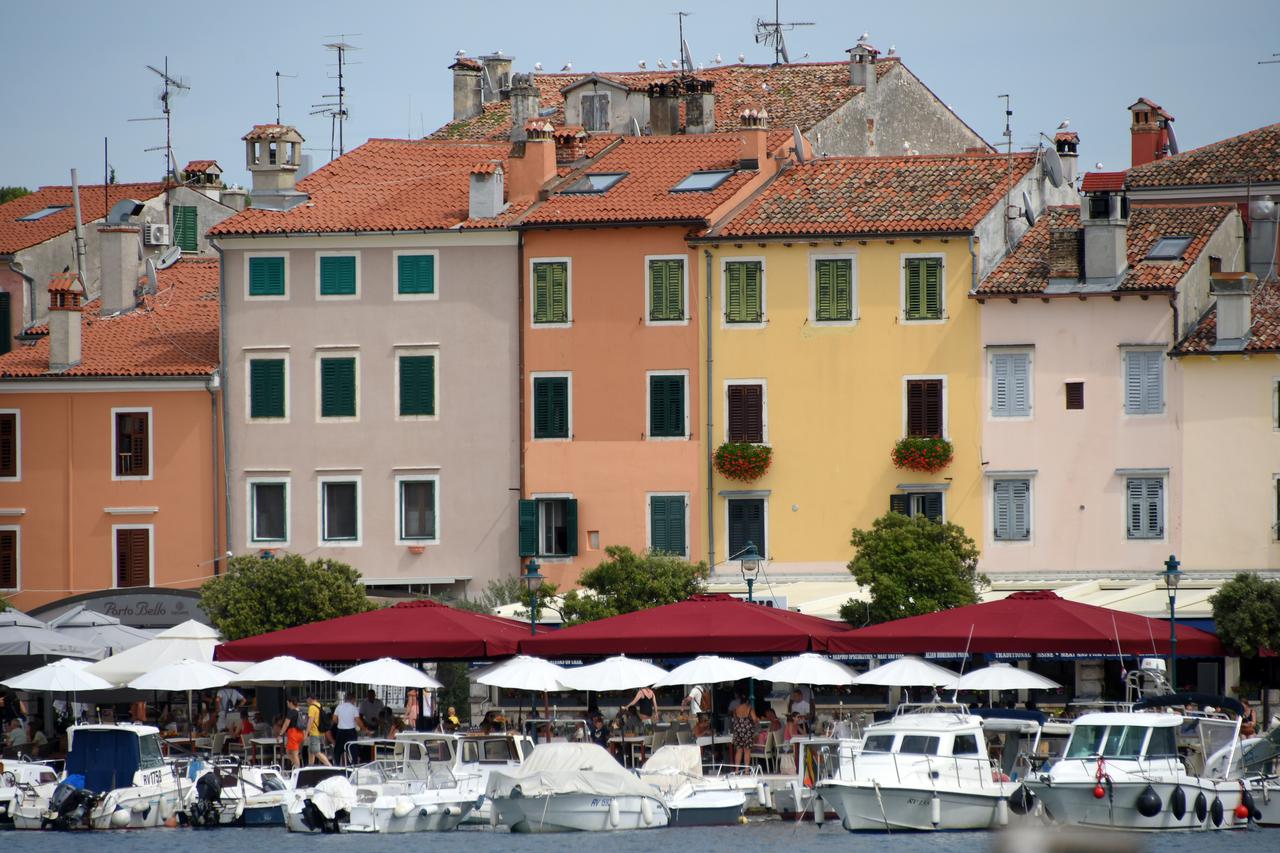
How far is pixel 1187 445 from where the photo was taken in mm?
49656

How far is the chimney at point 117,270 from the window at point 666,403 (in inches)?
560

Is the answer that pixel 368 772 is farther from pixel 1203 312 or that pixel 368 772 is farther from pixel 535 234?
pixel 1203 312

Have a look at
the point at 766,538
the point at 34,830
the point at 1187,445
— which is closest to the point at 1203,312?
the point at 1187,445

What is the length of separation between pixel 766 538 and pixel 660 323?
508 centimetres

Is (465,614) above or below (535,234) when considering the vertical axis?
below

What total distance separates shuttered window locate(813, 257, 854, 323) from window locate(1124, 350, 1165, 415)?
5.84 metres

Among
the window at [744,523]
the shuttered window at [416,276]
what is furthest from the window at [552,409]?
the window at [744,523]

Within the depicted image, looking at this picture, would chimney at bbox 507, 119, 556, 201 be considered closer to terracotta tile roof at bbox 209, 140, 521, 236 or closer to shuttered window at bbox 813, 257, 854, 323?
terracotta tile roof at bbox 209, 140, 521, 236

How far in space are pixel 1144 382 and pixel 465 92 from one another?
27.2m

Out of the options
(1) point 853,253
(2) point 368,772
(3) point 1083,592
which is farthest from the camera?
(1) point 853,253

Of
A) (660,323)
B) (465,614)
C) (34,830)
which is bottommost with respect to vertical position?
(34,830)

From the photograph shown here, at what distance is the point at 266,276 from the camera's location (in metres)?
54.1

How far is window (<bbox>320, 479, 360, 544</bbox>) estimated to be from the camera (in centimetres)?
5338

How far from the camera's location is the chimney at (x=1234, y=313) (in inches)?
1940
